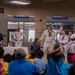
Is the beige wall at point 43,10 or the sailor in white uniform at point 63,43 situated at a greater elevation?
the beige wall at point 43,10

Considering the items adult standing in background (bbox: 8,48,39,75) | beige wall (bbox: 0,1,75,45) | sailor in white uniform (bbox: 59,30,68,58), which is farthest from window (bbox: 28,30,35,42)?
adult standing in background (bbox: 8,48,39,75)

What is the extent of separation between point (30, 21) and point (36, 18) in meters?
1.56

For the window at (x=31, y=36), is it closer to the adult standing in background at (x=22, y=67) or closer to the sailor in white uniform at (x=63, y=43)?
the sailor in white uniform at (x=63, y=43)

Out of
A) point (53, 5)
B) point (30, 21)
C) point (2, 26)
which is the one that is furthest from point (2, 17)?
point (53, 5)

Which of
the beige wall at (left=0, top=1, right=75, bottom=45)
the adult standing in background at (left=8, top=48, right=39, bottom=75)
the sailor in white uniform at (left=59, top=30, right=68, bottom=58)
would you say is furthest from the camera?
the beige wall at (left=0, top=1, right=75, bottom=45)

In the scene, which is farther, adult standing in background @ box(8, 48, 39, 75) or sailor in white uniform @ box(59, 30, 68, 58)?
sailor in white uniform @ box(59, 30, 68, 58)

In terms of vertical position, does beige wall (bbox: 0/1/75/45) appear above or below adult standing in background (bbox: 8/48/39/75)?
above

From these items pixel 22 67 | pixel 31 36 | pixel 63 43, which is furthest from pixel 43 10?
pixel 22 67

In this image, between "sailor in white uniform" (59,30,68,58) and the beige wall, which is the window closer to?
the beige wall

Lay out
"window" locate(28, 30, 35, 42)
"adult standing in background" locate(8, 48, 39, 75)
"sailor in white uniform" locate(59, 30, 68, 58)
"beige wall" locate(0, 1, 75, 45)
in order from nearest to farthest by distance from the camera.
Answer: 1. "adult standing in background" locate(8, 48, 39, 75)
2. "sailor in white uniform" locate(59, 30, 68, 58)
3. "beige wall" locate(0, 1, 75, 45)
4. "window" locate(28, 30, 35, 42)

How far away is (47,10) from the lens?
1379cm

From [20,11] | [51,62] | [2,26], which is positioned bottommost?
[51,62]

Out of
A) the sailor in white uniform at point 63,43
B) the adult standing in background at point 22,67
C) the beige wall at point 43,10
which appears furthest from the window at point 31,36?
the adult standing in background at point 22,67

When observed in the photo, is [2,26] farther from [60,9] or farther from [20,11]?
[60,9]
